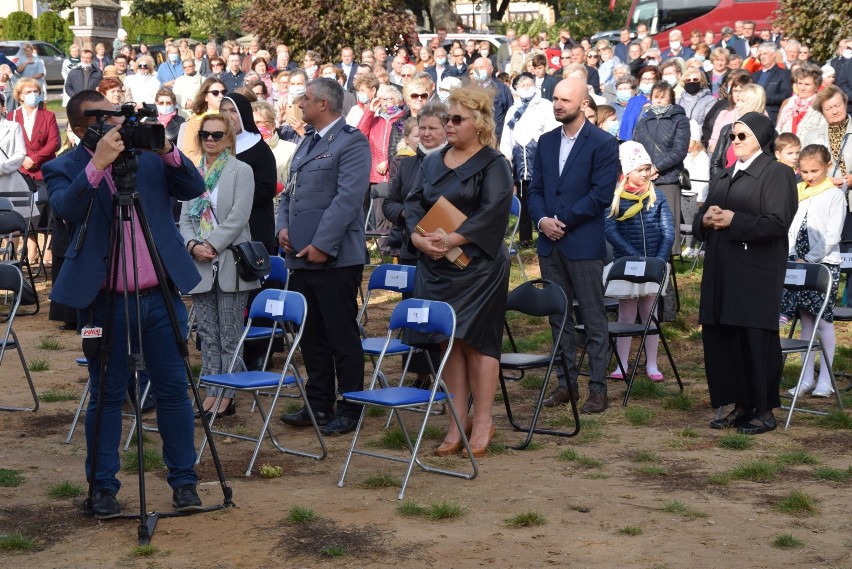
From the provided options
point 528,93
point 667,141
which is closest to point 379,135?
point 528,93

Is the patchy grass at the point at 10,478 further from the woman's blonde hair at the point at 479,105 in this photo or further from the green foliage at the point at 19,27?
the green foliage at the point at 19,27

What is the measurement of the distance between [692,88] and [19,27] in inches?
1678

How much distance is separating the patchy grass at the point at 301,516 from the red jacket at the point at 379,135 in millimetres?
7470

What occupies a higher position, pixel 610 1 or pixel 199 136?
pixel 610 1

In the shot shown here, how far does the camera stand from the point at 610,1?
43469 mm

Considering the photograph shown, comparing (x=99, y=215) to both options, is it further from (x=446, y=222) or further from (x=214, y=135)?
(x=214, y=135)

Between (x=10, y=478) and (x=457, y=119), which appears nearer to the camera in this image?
(x=10, y=478)

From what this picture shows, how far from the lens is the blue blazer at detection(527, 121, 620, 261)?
308 inches

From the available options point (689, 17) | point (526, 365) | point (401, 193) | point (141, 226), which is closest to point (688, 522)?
point (526, 365)

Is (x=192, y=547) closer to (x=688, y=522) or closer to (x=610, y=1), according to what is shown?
(x=688, y=522)

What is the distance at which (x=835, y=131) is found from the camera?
10609mm

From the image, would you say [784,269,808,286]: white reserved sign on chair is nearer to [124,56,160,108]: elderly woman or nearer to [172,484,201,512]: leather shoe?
[172,484,201,512]: leather shoe

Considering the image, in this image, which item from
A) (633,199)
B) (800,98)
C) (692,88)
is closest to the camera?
(633,199)

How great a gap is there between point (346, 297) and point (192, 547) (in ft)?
Answer: 7.82
